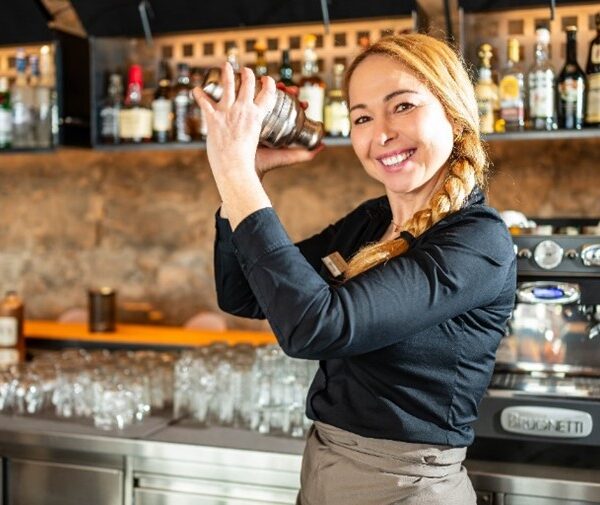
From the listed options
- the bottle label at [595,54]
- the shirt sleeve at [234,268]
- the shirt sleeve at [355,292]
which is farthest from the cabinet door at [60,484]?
the bottle label at [595,54]

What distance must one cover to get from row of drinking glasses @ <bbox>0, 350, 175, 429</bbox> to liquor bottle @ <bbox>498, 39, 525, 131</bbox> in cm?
126

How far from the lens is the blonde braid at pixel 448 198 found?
135cm

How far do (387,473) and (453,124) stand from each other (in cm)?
60

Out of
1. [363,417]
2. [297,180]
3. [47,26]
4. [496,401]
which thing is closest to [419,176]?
[363,417]

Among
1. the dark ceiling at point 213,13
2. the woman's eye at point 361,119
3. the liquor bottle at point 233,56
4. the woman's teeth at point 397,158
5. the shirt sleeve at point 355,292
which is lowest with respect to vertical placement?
the shirt sleeve at point 355,292

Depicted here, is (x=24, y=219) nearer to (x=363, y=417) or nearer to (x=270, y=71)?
(x=270, y=71)

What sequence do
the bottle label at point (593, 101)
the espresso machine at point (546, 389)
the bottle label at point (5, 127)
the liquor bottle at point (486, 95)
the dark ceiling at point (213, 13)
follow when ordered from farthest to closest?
1. the bottle label at point (5, 127)
2. the dark ceiling at point (213, 13)
3. the liquor bottle at point (486, 95)
4. the bottle label at point (593, 101)
5. the espresso machine at point (546, 389)

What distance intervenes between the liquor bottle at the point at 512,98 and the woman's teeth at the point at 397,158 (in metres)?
1.17

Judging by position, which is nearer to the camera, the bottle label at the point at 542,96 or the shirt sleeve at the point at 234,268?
the shirt sleeve at the point at 234,268

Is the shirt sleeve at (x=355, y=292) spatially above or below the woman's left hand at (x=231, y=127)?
below

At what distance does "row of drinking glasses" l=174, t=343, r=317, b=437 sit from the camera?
84.1 inches

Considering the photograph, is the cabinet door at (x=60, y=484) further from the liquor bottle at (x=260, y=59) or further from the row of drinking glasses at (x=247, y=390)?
the liquor bottle at (x=260, y=59)

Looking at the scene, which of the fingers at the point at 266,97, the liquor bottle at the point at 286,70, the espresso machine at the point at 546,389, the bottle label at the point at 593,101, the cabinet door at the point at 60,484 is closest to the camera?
the fingers at the point at 266,97

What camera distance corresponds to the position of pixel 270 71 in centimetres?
309
